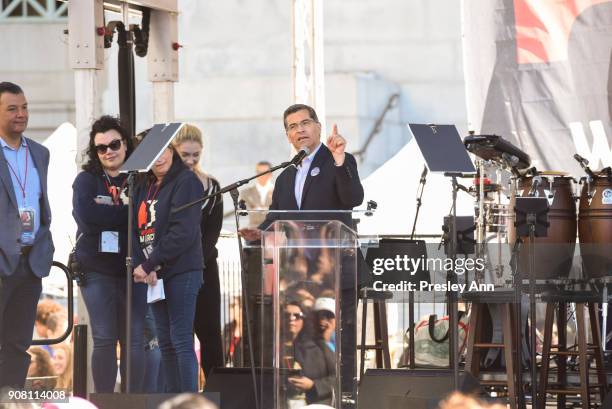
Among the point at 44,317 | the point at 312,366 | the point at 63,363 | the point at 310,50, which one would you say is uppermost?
the point at 310,50

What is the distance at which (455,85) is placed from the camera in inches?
669

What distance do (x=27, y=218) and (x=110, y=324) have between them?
70 centimetres

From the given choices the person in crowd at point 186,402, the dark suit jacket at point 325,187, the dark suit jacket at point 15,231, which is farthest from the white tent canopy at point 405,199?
the person in crowd at point 186,402

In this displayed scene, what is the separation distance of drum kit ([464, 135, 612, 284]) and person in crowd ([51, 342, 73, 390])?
2933 millimetres

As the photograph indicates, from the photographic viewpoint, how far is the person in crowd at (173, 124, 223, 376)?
780cm

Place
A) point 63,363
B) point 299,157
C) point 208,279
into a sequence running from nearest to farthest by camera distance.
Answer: point 299,157, point 208,279, point 63,363

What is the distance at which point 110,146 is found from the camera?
7.25 m

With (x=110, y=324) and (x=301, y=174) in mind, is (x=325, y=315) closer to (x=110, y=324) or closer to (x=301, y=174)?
(x=301, y=174)

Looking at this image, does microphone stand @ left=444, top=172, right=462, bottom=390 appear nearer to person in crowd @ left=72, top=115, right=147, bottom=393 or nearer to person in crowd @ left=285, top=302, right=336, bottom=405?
person in crowd @ left=285, top=302, right=336, bottom=405

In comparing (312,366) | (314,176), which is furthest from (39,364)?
(312,366)

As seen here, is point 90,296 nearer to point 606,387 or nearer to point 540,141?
point 606,387

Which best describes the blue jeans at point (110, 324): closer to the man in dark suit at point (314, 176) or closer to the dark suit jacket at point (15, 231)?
the dark suit jacket at point (15, 231)

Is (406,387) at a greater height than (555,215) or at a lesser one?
lesser

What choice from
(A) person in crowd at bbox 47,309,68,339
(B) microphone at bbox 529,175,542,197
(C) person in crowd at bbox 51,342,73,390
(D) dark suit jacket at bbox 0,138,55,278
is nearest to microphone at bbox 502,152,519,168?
(B) microphone at bbox 529,175,542,197
